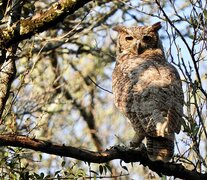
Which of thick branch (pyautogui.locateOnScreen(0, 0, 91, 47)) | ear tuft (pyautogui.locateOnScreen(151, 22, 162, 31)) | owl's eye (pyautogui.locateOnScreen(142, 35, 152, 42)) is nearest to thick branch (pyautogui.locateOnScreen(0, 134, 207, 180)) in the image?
thick branch (pyautogui.locateOnScreen(0, 0, 91, 47))

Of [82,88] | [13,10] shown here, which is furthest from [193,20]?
[82,88]

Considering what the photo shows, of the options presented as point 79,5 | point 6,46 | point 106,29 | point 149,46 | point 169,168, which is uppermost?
point 106,29

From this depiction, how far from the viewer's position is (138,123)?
4.66m

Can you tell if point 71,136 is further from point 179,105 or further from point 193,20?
point 193,20

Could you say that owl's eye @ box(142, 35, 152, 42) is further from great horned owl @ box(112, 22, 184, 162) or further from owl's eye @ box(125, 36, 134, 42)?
great horned owl @ box(112, 22, 184, 162)

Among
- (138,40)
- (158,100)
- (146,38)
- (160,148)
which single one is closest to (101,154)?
(160,148)

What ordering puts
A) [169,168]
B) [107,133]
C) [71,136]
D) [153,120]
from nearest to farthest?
[169,168]
[153,120]
[107,133]
[71,136]

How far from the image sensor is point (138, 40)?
6301 mm

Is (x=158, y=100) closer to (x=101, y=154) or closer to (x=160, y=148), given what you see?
(x=160, y=148)

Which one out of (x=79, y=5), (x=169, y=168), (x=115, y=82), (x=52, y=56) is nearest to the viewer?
(x=79, y=5)

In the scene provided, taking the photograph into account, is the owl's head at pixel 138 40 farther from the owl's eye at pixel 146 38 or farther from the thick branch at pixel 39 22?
the thick branch at pixel 39 22

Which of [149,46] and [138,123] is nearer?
[138,123]

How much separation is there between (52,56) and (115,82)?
4.27 meters

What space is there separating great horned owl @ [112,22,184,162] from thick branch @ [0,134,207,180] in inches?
2.8
